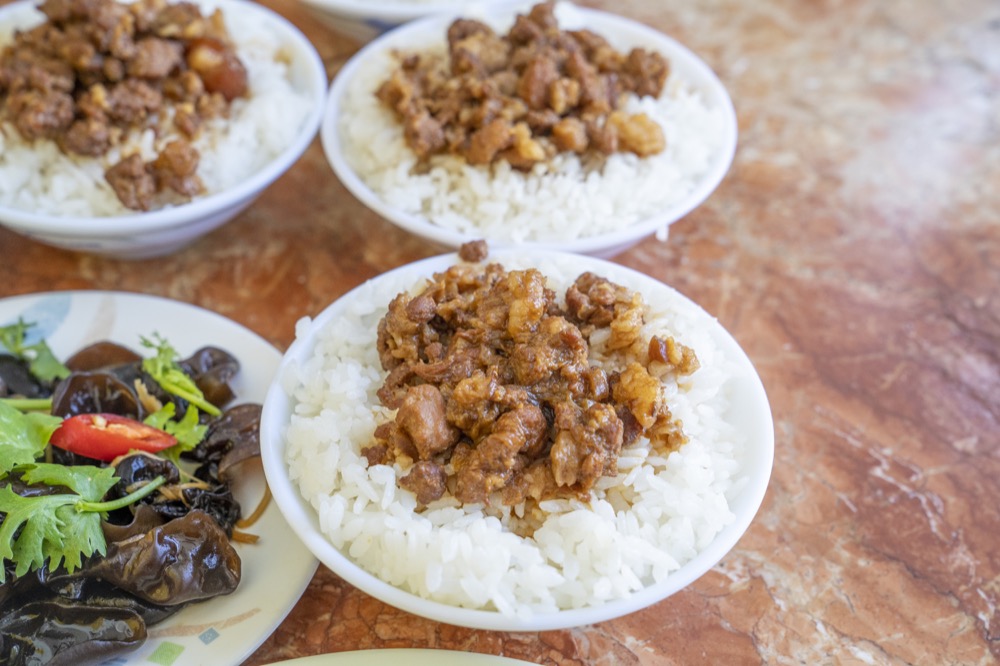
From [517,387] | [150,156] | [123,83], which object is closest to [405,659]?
[517,387]

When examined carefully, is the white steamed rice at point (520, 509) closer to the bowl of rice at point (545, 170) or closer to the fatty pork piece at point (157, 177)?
the bowl of rice at point (545, 170)

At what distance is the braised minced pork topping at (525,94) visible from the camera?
3076 mm

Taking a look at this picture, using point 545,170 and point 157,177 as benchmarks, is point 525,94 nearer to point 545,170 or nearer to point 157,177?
point 545,170

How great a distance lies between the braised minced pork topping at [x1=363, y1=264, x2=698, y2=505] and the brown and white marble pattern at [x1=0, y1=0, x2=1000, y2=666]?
515mm

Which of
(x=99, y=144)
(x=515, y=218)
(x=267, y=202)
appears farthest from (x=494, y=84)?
(x=99, y=144)

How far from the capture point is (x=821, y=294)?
133 inches

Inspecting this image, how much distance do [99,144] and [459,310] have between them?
166 centimetres

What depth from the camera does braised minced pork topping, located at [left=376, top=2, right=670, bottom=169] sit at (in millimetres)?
3076

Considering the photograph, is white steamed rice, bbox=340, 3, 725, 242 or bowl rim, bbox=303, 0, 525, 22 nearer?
white steamed rice, bbox=340, 3, 725, 242

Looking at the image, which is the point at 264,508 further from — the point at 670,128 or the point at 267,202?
the point at 670,128

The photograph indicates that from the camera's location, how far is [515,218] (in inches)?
118

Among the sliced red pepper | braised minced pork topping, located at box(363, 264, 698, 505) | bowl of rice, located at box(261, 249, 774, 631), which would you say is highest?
braised minced pork topping, located at box(363, 264, 698, 505)

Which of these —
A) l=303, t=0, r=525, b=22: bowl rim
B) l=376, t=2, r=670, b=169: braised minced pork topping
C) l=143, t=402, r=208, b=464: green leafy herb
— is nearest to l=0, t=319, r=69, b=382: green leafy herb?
l=143, t=402, r=208, b=464: green leafy herb

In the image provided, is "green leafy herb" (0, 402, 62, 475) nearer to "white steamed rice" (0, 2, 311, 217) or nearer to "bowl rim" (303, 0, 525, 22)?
"white steamed rice" (0, 2, 311, 217)
